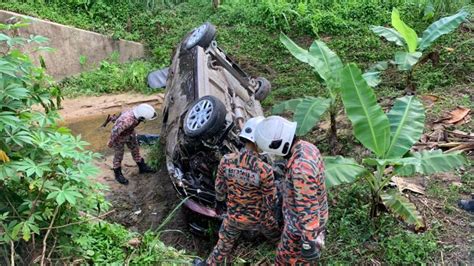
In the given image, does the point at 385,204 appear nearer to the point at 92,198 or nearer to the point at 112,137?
the point at 92,198

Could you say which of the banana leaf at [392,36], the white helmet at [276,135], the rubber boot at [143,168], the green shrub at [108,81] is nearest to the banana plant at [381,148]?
the white helmet at [276,135]

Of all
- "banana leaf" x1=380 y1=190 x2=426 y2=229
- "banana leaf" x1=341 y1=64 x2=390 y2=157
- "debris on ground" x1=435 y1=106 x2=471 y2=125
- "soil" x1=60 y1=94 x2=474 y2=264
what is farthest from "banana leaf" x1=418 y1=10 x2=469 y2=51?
"banana leaf" x1=380 y1=190 x2=426 y2=229

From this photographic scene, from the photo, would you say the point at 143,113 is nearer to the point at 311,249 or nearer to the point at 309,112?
the point at 309,112

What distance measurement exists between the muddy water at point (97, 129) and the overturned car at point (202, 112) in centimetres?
188

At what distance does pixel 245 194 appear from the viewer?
15.1 ft

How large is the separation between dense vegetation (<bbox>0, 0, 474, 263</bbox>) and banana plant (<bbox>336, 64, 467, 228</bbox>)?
25 cm

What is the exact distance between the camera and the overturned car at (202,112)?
5.48 meters

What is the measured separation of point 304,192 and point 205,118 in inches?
70.3

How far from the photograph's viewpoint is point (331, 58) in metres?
6.53

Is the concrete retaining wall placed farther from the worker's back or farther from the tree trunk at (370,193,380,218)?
the tree trunk at (370,193,380,218)

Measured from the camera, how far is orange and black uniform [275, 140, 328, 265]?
4.02m

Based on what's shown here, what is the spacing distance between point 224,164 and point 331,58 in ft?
8.95

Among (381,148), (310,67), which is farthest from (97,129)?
(381,148)

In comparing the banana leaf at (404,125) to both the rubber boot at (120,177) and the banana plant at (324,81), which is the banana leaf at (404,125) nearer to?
the banana plant at (324,81)
